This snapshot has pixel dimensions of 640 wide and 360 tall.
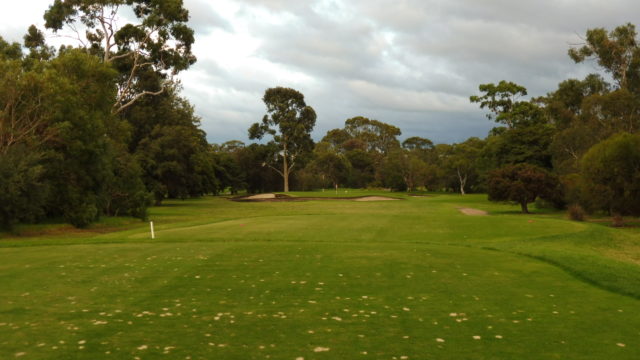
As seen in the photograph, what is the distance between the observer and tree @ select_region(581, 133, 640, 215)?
2969 cm

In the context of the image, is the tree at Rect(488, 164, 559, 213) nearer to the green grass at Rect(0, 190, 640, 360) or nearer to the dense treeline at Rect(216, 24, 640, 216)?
the dense treeline at Rect(216, 24, 640, 216)

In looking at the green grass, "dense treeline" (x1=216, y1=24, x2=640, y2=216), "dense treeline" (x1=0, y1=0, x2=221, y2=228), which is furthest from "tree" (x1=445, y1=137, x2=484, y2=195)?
the green grass

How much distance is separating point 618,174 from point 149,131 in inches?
1998

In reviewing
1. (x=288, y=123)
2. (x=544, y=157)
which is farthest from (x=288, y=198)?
(x=544, y=157)

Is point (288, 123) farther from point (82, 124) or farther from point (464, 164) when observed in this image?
point (82, 124)

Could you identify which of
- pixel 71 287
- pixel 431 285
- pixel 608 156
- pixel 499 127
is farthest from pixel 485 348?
pixel 499 127

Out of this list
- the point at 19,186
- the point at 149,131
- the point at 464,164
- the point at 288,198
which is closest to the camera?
the point at 19,186

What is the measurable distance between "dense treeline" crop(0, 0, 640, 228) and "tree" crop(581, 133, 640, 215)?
6cm

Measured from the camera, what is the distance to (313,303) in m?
8.59

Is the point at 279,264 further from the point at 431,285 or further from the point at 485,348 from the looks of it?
the point at 485,348

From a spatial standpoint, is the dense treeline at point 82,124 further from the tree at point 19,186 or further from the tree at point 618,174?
the tree at point 618,174

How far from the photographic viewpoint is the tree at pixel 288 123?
307 feet

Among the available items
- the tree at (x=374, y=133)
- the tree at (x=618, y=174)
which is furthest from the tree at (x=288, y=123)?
the tree at (x=618, y=174)

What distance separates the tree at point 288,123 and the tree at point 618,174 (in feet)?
218
